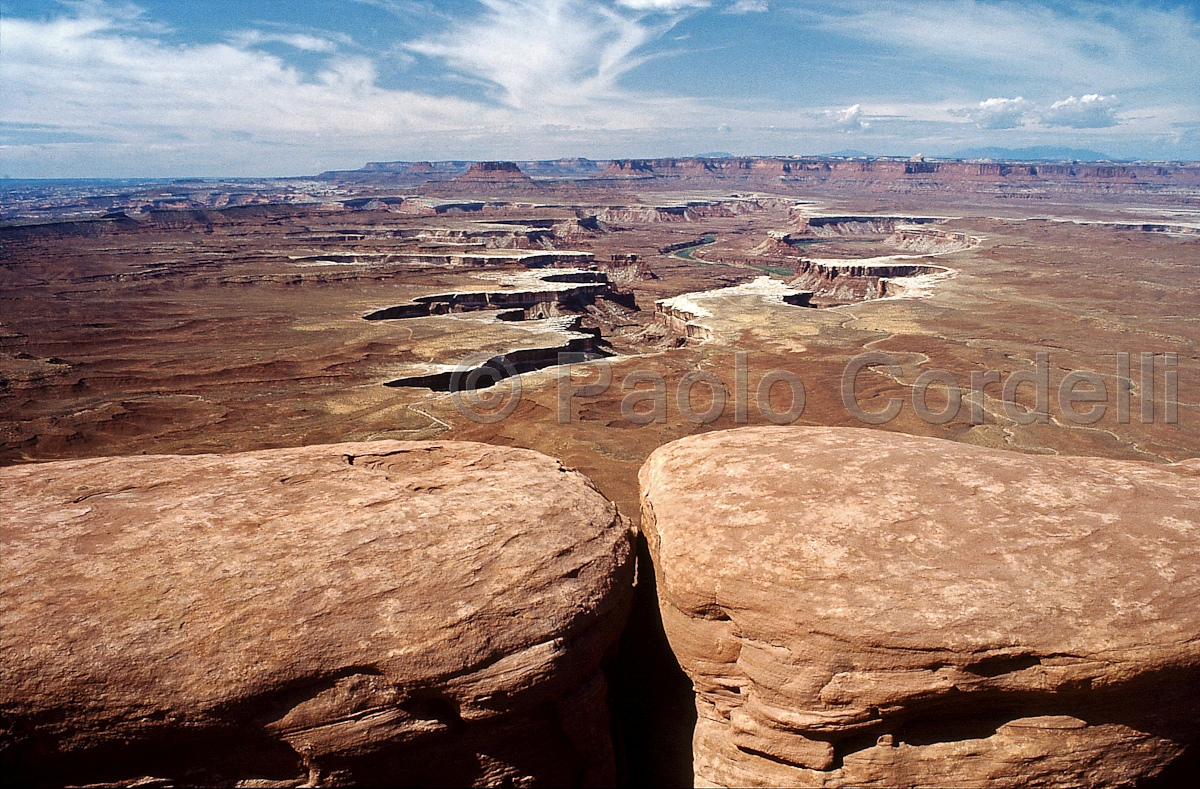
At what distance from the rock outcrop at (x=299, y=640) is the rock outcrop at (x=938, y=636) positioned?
1.33m

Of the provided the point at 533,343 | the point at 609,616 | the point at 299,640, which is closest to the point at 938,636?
Result: the point at 609,616

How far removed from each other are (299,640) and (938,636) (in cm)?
598

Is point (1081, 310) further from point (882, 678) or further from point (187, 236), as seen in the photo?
point (187, 236)

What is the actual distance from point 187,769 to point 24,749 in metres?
1.31

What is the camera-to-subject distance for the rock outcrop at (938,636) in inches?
247

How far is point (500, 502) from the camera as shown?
26.3ft

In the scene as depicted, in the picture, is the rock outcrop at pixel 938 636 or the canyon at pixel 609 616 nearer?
the canyon at pixel 609 616

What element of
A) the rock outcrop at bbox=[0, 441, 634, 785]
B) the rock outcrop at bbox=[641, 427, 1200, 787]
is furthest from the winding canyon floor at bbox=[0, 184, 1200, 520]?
the rock outcrop at bbox=[0, 441, 634, 785]

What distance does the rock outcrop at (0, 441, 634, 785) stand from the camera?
226 inches

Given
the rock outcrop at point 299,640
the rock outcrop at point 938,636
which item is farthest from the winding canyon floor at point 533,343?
the rock outcrop at point 299,640

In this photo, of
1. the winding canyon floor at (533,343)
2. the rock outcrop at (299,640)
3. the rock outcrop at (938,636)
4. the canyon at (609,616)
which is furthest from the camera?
the winding canyon floor at (533,343)

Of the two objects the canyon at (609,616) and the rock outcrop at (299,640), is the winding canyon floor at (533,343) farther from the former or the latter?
the rock outcrop at (299,640)

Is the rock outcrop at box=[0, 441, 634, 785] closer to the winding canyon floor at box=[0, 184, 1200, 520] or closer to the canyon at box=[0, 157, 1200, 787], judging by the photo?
the canyon at box=[0, 157, 1200, 787]

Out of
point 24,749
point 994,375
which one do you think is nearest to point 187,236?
point 994,375
